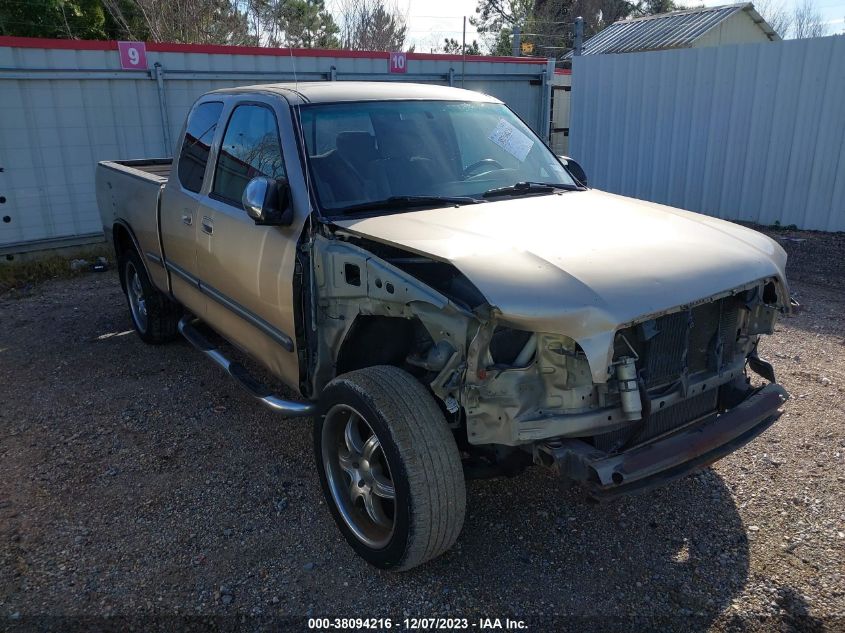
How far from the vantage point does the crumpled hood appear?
2.51 metres

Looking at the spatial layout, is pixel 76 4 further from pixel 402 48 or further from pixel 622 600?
pixel 622 600

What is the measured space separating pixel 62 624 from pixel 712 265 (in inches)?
121

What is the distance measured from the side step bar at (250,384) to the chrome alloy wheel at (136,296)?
2.64 feet

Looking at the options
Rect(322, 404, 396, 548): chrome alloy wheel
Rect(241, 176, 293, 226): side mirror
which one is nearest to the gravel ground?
Rect(322, 404, 396, 548): chrome alloy wheel

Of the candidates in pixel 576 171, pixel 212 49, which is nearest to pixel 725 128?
pixel 576 171

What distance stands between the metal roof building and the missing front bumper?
23.6m

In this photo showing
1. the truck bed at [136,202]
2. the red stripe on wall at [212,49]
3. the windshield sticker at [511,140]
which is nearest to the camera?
the windshield sticker at [511,140]

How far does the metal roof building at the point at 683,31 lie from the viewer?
80.0 feet

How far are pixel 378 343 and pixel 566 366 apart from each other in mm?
1157

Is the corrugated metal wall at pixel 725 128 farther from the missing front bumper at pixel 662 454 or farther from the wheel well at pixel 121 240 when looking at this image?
the wheel well at pixel 121 240

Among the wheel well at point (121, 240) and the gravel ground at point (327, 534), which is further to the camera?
the wheel well at point (121, 240)

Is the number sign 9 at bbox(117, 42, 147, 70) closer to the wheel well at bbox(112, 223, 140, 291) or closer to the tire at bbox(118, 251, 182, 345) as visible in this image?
the wheel well at bbox(112, 223, 140, 291)

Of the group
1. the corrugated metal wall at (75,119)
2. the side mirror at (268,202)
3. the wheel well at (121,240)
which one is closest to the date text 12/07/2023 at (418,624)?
the side mirror at (268,202)

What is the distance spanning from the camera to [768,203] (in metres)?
9.80
